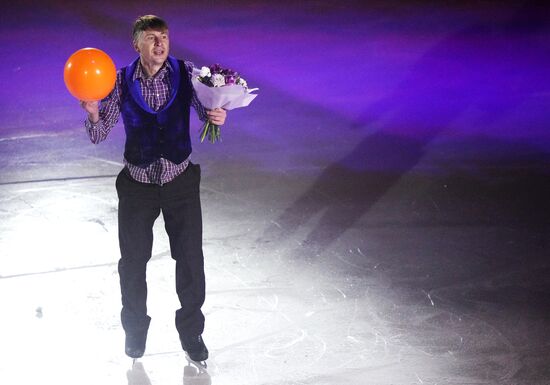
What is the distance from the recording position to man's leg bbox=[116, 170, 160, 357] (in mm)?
5074

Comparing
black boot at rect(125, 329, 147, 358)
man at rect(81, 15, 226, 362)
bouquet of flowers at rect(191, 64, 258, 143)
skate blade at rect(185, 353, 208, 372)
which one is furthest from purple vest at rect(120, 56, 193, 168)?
skate blade at rect(185, 353, 208, 372)

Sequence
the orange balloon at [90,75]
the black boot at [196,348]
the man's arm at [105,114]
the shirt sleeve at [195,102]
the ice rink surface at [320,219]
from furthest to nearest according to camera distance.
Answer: the ice rink surface at [320,219] → the black boot at [196,348] → the shirt sleeve at [195,102] → the man's arm at [105,114] → the orange balloon at [90,75]

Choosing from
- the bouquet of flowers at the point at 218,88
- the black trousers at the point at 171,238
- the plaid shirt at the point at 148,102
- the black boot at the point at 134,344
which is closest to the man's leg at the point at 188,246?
the black trousers at the point at 171,238

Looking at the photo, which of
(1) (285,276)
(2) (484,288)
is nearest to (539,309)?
(2) (484,288)

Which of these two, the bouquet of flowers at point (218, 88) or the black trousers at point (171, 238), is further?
the black trousers at point (171, 238)

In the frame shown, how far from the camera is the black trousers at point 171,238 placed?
5078 mm

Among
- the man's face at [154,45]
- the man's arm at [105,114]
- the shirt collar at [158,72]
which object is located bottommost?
the man's arm at [105,114]

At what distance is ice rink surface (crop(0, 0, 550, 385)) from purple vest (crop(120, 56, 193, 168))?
1283 millimetres

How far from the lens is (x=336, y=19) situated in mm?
16156

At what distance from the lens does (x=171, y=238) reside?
5254 mm

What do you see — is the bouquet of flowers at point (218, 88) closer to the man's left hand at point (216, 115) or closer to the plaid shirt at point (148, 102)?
the man's left hand at point (216, 115)

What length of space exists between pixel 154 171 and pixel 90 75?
677 millimetres

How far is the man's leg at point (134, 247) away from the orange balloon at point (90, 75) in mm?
597

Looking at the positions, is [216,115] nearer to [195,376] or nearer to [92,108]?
[92,108]
